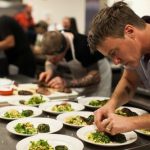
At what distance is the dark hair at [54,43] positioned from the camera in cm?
252

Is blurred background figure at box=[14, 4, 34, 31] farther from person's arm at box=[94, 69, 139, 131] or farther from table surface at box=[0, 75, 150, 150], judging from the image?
table surface at box=[0, 75, 150, 150]

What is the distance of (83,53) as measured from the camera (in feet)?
8.45

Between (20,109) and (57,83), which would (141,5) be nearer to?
(57,83)

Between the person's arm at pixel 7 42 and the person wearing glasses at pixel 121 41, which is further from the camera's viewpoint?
the person's arm at pixel 7 42

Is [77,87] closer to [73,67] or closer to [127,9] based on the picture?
[73,67]

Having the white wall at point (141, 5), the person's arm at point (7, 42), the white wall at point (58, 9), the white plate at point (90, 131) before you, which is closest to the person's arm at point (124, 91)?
the white plate at point (90, 131)

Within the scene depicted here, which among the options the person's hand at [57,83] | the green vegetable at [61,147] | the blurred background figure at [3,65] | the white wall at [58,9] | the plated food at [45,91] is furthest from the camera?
the white wall at [58,9]

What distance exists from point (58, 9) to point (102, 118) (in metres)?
5.60

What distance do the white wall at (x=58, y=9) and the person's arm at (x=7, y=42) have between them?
307 centimetres

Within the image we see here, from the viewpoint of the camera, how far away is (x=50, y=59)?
2.73 meters

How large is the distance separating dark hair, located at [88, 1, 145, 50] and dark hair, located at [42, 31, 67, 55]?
3.43 ft

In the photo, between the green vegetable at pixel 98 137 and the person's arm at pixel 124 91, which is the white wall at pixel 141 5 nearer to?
the person's arm at pixel 124 91

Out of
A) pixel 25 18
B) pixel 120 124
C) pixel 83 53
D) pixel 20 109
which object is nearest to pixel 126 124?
pixel 120 124

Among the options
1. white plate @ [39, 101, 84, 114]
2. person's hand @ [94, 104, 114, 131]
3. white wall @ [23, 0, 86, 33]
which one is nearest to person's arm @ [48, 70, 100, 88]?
white plate @ [39, 101, 84, 114]
